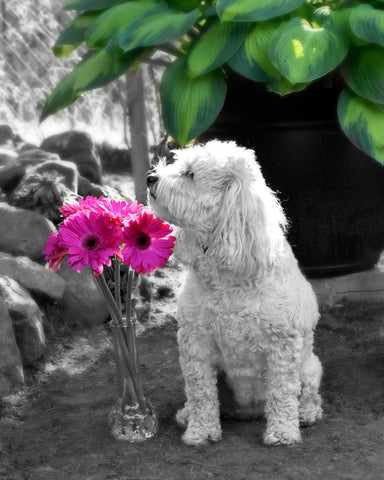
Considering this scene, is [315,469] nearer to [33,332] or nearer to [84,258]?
[84,258]

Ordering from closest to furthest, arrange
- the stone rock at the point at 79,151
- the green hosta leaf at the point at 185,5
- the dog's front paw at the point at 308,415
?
1. the dog's front paw at the point at 308,415
2. the green hosta leaf at the point at 185,5
3. the stone rock at the point at 79,151

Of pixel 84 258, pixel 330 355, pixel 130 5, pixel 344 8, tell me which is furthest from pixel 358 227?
pixel 84 258

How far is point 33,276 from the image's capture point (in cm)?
398

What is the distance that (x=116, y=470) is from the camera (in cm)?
264

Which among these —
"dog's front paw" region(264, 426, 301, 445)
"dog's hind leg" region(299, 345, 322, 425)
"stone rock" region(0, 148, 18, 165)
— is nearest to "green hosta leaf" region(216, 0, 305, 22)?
"dog's hind leg" region(299, 345, 322, 425)

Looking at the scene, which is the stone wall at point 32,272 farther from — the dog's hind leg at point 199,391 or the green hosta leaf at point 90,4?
the green hosta leaf at point 90,4

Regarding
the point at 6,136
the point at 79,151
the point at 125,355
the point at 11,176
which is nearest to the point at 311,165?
the point at 125,355

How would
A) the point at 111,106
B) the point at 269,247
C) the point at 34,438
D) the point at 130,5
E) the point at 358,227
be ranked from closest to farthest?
the point at 269,247 → the point at 34,438 → the point at 130,5 → the point at 358,227 → the point at 111,106

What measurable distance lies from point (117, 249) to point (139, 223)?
121 millimetres

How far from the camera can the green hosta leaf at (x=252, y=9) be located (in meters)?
3.26

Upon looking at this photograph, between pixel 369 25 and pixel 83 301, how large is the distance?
204cm

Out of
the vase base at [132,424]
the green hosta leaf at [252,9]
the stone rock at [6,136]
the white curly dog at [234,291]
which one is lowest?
the stone rock at [6,136]

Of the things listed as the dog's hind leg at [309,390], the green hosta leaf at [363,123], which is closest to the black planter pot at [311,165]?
the green hosta leaf at [363,123]

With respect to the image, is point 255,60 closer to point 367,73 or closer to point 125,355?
point 367,73
